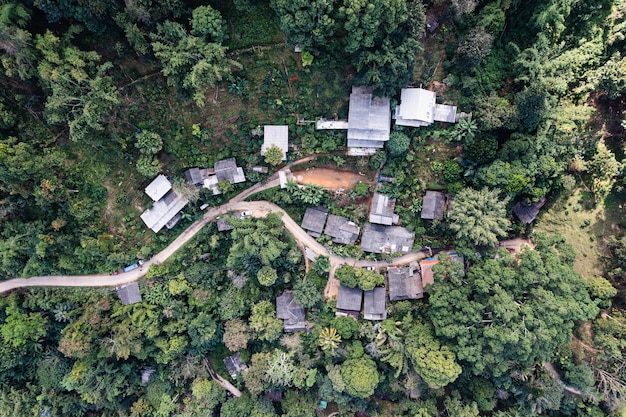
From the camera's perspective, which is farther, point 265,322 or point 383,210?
point 265,322

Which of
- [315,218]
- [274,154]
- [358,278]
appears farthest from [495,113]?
[274,154]

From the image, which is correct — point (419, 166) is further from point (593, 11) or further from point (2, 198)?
point (2, 198)

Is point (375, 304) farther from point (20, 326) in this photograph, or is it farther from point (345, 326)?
point (20, 326)

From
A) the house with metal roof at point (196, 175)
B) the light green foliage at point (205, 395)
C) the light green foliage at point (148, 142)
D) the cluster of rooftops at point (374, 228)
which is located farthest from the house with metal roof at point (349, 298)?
the light green foliage at point (148, 142)

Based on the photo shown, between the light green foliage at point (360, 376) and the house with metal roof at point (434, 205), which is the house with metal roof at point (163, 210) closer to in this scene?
the light green foliage at point (360, 376)

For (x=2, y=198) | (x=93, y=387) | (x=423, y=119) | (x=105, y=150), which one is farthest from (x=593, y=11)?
(x=93, y=387)

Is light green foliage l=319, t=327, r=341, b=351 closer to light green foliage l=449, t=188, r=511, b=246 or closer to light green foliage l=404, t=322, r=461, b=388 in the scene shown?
light green foliage l=404, t=322, r=461, b=388

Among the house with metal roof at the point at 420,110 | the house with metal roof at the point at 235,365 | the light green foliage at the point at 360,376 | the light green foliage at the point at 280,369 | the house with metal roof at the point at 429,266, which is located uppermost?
the house with metal roof at the point at 420,110
